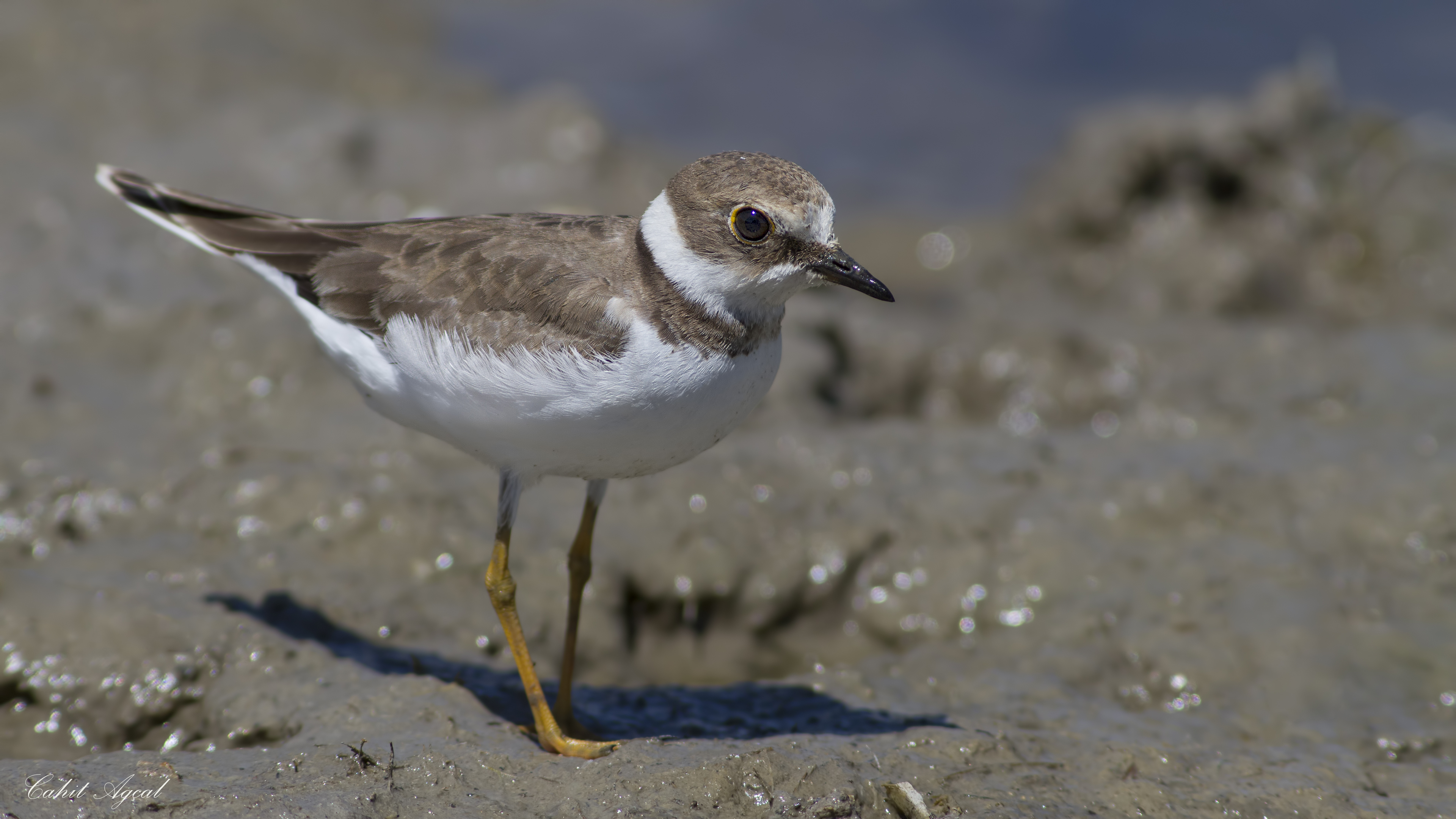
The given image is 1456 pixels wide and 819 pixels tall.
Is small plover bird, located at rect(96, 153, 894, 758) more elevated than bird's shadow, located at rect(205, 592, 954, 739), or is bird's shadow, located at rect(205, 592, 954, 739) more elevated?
small plover bird, located at rect(96, 153, 894, 758)

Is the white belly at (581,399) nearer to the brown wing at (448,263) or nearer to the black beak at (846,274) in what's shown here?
the brown wing at (448,263)

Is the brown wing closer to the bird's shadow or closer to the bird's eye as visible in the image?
the bird's eye

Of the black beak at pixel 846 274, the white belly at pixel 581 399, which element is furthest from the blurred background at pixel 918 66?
the white belly at pixel 581 399

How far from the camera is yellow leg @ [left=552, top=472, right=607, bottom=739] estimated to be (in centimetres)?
523

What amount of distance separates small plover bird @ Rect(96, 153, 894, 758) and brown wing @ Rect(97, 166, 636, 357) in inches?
0.4

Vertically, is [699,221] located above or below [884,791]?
above

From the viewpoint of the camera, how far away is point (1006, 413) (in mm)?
9398

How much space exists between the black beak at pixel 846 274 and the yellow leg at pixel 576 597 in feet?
4.92

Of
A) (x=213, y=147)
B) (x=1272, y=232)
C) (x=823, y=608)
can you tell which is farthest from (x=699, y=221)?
(x=1272, y=232)

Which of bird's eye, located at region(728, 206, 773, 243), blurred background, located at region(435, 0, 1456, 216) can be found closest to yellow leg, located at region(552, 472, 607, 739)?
bird's eye, located at region(728, 206, 773, 243)

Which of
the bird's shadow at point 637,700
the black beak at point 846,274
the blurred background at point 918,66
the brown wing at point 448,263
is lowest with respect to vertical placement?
the bird's shadow at point 637,700

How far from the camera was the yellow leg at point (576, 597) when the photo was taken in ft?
17.2

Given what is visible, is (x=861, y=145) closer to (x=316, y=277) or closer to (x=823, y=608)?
(x=823, y=608)

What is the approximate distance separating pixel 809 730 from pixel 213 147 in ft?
26.0
